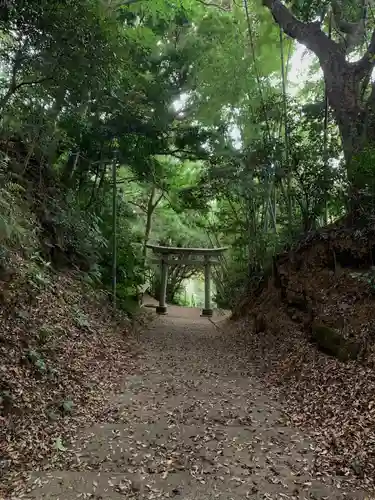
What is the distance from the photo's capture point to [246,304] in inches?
402

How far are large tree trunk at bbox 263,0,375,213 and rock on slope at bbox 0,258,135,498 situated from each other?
4437 millimetres

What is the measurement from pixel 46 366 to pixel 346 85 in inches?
252

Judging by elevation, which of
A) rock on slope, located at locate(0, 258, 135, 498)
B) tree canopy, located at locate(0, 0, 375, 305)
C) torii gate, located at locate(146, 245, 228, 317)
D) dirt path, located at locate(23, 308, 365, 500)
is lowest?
dirt path, located at locate(23, 308, 365, 500)

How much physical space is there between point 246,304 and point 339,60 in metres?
5.87

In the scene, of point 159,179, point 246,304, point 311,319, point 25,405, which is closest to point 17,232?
point 25,405

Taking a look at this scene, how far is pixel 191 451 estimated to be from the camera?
10.6ft

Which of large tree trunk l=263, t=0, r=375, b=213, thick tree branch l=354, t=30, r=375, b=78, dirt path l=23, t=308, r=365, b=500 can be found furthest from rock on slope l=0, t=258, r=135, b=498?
thick tree branch l=354, t=30, r=375, b=78

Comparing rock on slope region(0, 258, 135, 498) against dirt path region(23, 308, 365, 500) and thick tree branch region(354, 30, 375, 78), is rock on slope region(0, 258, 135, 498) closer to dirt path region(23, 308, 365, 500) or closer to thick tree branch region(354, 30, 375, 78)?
dirt path region(23, 308, 365, 500)

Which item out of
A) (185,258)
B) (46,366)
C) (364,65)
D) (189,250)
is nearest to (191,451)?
(46,366)

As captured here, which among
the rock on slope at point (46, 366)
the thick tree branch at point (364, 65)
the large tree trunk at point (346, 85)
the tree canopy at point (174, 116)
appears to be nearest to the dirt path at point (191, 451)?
the rock on slope at point (46, 366)

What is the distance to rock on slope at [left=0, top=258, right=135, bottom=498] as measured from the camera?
309cm

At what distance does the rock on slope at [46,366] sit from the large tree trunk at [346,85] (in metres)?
4.44

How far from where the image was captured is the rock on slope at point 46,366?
A: 3092 millimetres

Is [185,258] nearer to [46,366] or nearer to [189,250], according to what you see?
[189,250]
